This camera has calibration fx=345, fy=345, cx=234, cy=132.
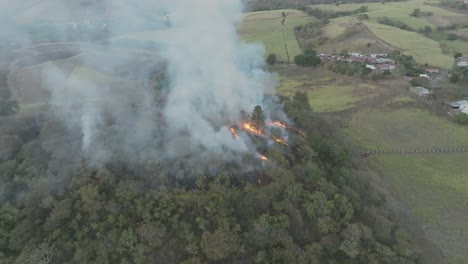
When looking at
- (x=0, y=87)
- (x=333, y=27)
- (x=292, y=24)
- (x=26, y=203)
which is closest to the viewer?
(x=26, y=203)

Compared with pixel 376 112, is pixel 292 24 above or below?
above

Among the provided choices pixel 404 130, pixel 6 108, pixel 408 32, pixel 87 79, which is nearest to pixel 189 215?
pixel 6 108

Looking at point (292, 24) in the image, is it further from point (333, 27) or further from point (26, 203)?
point (26, 203)

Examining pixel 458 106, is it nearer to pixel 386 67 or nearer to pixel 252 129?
pixel 386 67

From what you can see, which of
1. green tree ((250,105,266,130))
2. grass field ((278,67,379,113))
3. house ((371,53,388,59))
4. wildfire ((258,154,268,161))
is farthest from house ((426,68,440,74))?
wildfire ((258,154,268,161))

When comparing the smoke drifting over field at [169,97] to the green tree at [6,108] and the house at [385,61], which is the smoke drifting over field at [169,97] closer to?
the green tree at [6,108]

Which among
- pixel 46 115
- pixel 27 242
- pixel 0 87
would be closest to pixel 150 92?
pixel 46 115
